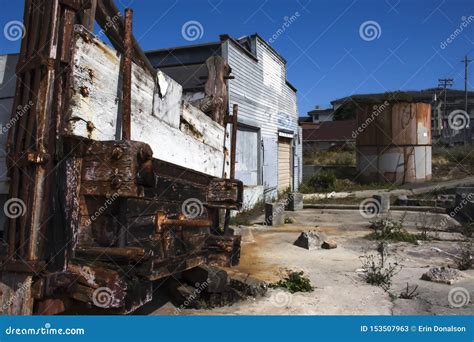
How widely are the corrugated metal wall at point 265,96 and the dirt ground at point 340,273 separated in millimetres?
4992

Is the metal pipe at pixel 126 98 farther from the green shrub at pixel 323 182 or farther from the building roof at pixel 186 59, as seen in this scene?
the green shrub at pixel 323 182

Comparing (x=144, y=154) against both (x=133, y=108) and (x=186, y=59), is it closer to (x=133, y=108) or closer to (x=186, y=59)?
(x=133, y=108)

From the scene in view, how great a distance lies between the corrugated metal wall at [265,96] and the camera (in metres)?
13.0

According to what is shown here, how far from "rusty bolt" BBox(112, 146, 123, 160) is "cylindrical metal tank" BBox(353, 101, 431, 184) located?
19499mm

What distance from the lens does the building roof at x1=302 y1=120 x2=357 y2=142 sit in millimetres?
49844

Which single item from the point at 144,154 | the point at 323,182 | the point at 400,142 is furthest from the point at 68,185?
the point at 400,142

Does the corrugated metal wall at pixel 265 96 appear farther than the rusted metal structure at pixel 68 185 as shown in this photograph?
Yes

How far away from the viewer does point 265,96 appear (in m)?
16.1

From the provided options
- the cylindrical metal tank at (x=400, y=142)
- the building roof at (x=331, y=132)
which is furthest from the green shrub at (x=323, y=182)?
the building roof at (x=331, y=132)

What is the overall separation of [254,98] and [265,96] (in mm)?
1477

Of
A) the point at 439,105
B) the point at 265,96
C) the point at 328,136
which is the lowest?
the point at 265,96

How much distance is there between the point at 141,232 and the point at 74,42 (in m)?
1.39

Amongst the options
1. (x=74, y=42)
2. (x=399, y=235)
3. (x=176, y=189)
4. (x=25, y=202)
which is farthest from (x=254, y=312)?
(x=399, y=235)

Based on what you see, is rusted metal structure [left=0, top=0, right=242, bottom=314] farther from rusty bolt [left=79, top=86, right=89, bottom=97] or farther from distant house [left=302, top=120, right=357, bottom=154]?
distant house [left=302, top=120, right=357, bottom=154]
